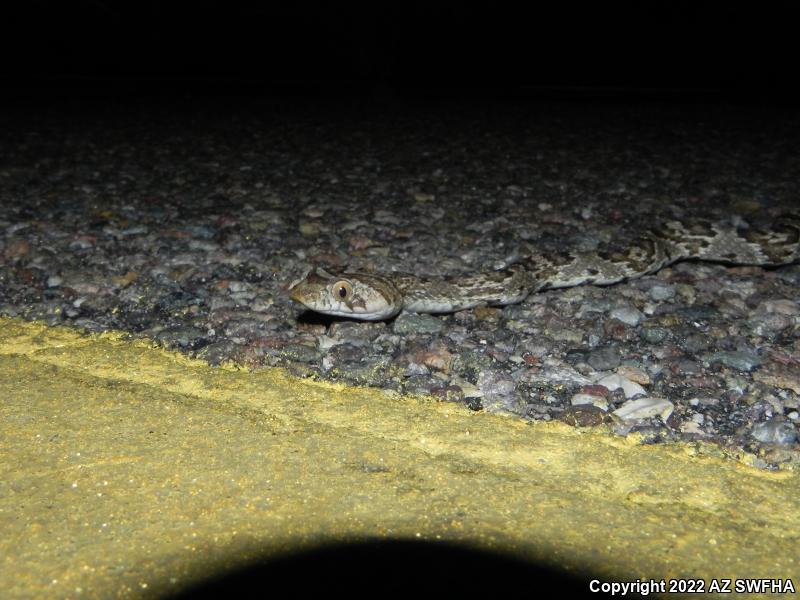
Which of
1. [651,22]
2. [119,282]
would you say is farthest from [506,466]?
[651,22]

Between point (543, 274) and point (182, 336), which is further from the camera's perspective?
point (543, 274)

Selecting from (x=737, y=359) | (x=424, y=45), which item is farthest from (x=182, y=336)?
(x=424, y=45)

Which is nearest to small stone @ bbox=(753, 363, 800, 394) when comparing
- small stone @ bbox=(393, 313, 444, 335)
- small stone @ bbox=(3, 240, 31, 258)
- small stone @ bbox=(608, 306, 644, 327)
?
small stone @ bbox=(608, 306, 644, 327)

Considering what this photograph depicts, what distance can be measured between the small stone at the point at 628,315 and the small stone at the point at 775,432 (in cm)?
113

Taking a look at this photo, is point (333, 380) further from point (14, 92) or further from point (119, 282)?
point (14, 92)

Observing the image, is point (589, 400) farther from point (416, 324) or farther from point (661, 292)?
point (661, 292)

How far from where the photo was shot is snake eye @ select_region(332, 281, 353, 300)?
162 inches

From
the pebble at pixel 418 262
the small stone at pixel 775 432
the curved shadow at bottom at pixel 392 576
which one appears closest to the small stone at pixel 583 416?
the pebble at pixel 418 262

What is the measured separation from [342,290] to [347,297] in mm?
43

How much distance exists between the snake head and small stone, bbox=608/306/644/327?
117 centimetres

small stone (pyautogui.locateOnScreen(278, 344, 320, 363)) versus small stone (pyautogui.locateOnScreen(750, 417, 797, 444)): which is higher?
small stone (pyautogui.locateOnScreen(750, 417, 797, 444))

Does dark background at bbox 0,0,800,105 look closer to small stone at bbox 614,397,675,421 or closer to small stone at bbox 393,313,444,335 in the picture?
small stone at bbox 393,313,444,335

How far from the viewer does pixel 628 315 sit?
441cm

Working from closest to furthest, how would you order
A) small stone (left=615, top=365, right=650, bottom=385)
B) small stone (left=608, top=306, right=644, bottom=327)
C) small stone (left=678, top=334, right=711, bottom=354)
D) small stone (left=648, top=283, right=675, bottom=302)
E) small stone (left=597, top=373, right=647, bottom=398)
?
small stone (left=597, top=373, right=647, bottom=398), small stone (left=615, top=365, right=650, bottom=385), small stone (left=678, top=334, right=711, bottom=354), small stone (left=608, top=306, right=644, bottom=327), small stone (left=648, top=283, right=675, bottom=302)
